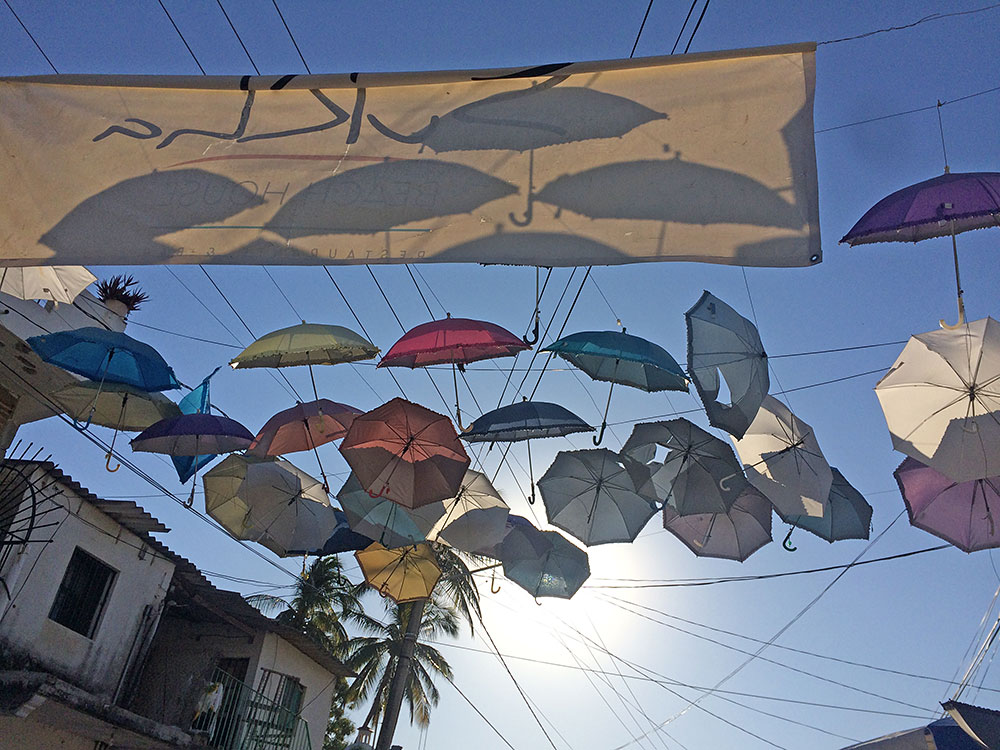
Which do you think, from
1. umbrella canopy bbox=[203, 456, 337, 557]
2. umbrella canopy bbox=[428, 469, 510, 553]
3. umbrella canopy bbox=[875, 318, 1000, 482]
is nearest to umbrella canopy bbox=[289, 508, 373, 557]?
umbrella canopy bbox=[203, 456, 337, 557]

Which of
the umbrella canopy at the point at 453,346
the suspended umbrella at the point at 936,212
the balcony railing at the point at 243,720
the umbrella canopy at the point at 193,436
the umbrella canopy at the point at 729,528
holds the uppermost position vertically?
the suspended umbrella at the point at 936,212

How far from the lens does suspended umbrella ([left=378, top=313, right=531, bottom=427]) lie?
8742mm

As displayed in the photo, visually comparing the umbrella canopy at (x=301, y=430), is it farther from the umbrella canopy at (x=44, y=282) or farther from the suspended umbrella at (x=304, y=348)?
the umbrella canopy at (x=44, y=282)

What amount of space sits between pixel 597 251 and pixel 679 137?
0.68m

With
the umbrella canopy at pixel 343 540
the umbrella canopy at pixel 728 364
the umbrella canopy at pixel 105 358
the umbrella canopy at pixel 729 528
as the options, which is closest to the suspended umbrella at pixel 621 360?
the umbrella canopy at pixel 728 364

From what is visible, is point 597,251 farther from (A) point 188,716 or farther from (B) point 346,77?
(A) point 188,716

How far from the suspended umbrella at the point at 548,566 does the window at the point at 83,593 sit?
6992 mm

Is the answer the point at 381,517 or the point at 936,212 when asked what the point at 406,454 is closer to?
the point at 381,517

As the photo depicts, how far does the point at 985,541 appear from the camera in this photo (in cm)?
910

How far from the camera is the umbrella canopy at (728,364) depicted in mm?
8469

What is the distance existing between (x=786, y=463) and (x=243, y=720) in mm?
12176

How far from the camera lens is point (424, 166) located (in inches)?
159

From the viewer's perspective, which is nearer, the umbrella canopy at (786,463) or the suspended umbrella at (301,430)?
the umbrella canopy at (786,463)

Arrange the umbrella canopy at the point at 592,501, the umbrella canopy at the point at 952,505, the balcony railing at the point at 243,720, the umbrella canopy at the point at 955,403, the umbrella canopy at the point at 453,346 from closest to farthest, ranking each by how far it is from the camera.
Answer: the umbrella canopy at the point at 955,403
the umbrella canopy at the point at 453,346
the umbrella canopy at the point at 952,505
the umbrella canopy at the point at 592,501
the balcony railing at the point at 243,720
